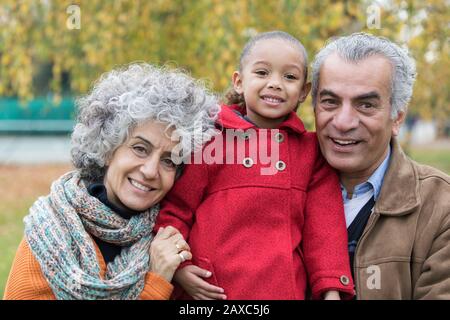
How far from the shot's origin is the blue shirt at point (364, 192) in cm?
239

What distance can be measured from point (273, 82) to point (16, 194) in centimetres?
910

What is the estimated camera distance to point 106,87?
2.35 m

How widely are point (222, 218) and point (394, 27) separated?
12.2ft

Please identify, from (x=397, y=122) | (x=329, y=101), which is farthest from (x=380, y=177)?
(x=329, y=101)

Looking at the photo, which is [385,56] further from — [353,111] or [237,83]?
[237,83]

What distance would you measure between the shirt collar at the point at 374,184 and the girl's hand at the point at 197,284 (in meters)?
0.67

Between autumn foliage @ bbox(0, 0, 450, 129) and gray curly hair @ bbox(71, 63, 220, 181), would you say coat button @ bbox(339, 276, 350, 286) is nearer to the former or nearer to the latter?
gray curly hair @ bbox(71, 63, 220, 181)

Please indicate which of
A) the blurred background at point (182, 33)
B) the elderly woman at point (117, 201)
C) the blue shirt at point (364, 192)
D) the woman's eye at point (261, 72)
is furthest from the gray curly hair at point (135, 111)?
the blurred background at point (182, 33)

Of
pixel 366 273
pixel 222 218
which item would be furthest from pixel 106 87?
pixel 366 273

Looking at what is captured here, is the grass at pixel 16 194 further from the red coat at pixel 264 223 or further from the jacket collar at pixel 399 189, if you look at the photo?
the jacket collar at pixel 399 189

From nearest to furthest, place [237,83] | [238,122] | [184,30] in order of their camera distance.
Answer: [238,122]
[237,83]
[184,30]

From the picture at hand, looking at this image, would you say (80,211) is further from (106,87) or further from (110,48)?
(110,48)

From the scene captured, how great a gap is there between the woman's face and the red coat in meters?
0.10

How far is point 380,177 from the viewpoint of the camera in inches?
95.0
